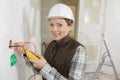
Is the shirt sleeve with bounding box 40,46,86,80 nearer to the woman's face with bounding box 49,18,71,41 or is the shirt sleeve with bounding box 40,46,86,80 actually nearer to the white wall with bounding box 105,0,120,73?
the woman's face with bounding box 49,18,71,41

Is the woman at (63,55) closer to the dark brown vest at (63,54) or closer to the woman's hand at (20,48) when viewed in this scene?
the dark brown vest at (63,54)

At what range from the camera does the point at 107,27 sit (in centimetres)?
318

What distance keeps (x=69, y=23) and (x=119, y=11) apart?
2.21 metres

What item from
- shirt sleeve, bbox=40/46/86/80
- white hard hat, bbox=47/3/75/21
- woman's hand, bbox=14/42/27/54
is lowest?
shirt sleeve, bbox=40/46/86/80

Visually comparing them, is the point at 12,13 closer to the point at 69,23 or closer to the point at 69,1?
the point at 69,23

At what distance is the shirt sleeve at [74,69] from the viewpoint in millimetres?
1083

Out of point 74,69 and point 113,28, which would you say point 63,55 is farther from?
point 113,28

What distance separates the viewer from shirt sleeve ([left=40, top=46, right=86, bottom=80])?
3.55ft

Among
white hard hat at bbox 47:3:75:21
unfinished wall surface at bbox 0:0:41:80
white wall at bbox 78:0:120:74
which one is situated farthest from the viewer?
white wall at bbox 78:0:120:74

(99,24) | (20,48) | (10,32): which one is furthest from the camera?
(99,24)

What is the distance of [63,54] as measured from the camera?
1.22 metres

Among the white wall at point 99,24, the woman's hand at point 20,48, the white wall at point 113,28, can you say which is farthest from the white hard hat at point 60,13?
the white wall at point 113,28

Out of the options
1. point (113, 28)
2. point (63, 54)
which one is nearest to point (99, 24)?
point (113, 28)

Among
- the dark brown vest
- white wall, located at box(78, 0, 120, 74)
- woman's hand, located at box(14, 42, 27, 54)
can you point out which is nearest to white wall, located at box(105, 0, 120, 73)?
white wall, located at box(78, 0, 120, 74)
